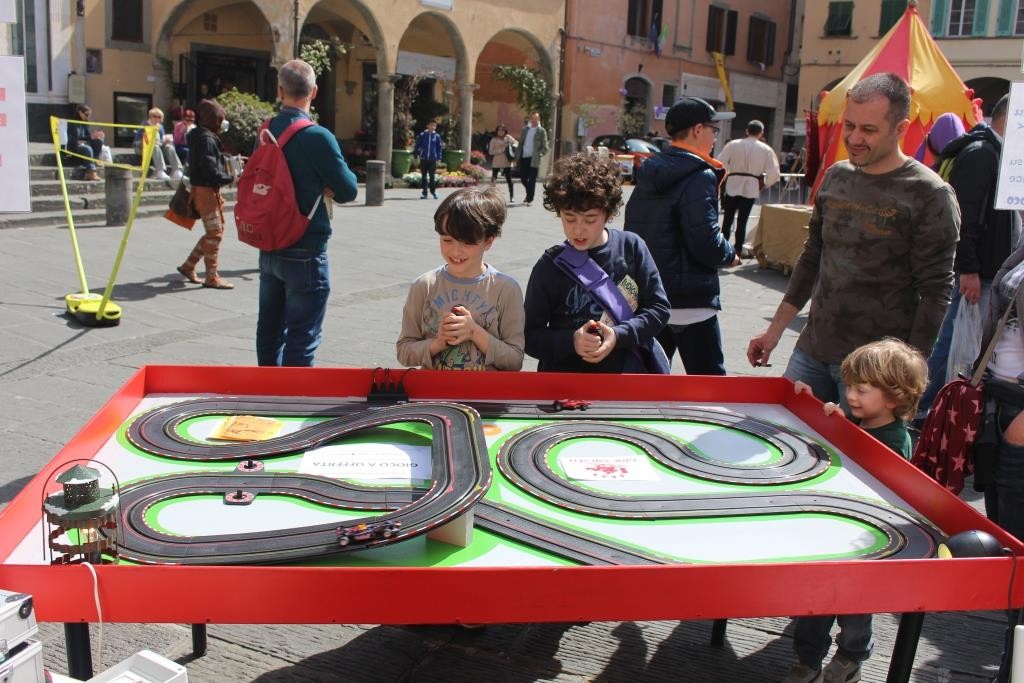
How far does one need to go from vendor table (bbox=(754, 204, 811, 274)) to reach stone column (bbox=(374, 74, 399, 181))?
12.4m

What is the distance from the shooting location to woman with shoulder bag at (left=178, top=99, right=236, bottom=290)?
28.7 feet

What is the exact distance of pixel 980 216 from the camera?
202 inches

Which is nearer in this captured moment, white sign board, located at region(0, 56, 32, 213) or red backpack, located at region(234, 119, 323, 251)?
white sign board, located at region(0, 56, 32, 213)

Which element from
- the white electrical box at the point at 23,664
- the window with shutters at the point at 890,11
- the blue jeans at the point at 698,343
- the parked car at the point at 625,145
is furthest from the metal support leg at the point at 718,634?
the window with shutters at the point at 890,11

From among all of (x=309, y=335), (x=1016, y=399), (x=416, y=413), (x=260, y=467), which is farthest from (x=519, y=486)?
(x=309, y=335)

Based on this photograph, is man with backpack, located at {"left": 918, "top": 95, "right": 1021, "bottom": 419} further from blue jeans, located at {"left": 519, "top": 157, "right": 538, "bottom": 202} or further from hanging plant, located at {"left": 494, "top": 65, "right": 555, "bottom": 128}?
hanging plant, located at {"left": 494, "top": 65, "right": 555, "bottom": 128}

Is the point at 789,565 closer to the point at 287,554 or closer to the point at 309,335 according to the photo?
the point at 287,554

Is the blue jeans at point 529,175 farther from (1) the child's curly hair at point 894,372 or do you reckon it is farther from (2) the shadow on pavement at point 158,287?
(1) the child's curly hair at point 894,372

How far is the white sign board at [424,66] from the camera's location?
25188 millimetres

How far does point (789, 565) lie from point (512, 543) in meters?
0.55

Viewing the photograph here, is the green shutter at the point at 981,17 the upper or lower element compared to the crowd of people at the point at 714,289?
upper

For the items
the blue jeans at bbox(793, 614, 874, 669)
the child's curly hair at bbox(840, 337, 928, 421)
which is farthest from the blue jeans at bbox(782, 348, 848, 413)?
the blue jeans at bbox(793, 614, 874, 669)

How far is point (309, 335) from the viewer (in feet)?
15.5

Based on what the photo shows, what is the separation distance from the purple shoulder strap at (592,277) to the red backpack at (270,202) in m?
1.84
